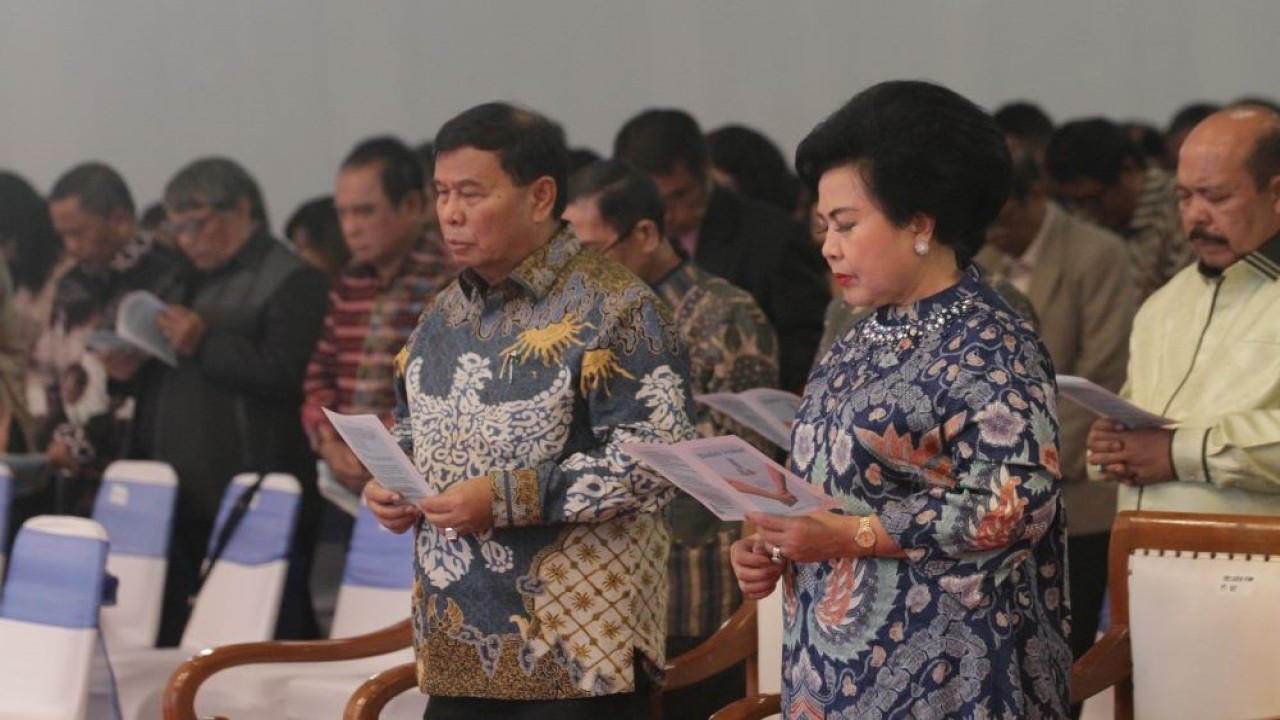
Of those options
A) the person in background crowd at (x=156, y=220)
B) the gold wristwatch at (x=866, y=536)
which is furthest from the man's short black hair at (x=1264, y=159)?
the person in background crowd at (x=156, y=220)

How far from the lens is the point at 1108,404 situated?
2992mm

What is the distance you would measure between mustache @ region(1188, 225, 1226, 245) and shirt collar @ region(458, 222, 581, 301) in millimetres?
1027

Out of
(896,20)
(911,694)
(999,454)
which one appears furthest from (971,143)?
(896,20)

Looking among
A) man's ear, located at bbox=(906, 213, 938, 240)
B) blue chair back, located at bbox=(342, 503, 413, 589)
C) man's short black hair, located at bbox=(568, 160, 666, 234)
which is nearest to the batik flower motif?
man's ear, located at bbox=(906, 213, 938, 240)

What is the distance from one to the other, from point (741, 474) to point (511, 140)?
2.73ft

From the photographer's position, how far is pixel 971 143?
2311 mm

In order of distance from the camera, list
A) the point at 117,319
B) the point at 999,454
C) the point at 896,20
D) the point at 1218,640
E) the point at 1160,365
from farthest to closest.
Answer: the point at 896,20
the point at 117,319
the point at 1160,365
the point at 1218,640
the point at 999,454

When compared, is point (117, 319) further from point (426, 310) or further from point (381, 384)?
point (426, 310)

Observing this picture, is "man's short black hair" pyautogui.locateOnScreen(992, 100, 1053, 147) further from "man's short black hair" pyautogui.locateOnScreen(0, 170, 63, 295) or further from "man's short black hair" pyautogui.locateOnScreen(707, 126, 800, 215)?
"man's short black hair" pyautogui.locateOnScreen(0, 170, 63, 295)

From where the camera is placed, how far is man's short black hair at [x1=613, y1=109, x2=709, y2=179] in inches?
181

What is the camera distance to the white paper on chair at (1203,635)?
2.65m

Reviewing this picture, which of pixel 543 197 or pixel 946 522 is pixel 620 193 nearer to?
pixel 543 197

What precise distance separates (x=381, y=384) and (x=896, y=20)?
285cm

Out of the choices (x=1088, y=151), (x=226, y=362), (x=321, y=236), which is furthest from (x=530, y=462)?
(x=321, y=236)
